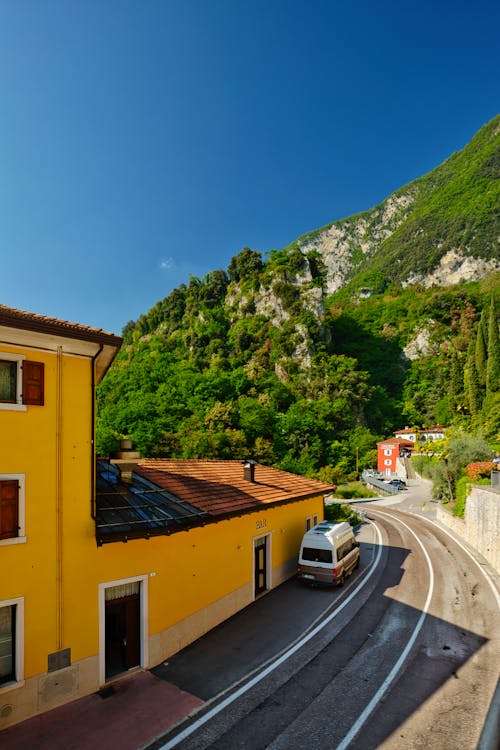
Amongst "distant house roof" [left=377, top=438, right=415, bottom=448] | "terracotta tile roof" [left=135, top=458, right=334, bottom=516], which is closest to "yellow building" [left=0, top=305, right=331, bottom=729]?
"terracotta tile roof" [left=135, top=458, right=334, bottom=516]

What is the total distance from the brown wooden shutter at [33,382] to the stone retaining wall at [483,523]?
1786cm

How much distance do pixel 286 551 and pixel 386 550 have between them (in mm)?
7475

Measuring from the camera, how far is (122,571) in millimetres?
8891

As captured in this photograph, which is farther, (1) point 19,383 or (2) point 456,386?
(2) point 456,386

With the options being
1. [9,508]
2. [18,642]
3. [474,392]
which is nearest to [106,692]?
[18,642]

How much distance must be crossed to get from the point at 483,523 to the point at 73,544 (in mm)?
19247

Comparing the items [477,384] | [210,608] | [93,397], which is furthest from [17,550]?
[477,384]

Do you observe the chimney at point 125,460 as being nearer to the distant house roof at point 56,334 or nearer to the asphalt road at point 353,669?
the distant house roof at point 56,334

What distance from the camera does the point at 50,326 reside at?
310 inches

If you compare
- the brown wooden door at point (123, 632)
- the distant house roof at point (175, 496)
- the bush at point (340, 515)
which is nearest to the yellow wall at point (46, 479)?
the distant house roof at point (175, 496)

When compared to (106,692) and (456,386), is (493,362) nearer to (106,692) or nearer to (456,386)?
(456,386)

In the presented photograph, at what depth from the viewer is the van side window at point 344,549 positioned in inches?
611

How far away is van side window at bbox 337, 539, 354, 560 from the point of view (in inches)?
611

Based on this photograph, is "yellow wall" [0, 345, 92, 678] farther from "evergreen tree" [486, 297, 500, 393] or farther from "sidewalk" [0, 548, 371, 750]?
"evergreen tree" [486, 297, 500, 393]
